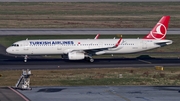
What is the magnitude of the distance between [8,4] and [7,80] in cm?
10924

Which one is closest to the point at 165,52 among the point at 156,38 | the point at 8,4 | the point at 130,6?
the point at 156,38

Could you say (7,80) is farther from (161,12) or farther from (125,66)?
(161,12)

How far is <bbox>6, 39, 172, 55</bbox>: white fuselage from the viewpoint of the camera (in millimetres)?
65062

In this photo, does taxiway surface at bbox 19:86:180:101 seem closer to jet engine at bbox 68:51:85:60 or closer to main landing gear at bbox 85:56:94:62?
jet engine at bbox 68:51:85:60

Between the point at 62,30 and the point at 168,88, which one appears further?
the point at 62,30

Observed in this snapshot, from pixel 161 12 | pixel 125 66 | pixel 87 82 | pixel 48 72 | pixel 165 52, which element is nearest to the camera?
pixel 87 82

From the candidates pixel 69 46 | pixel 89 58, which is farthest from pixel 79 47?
pixel 89 58

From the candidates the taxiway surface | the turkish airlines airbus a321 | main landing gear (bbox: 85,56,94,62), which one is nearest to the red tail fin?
the turkish airlines airbus a321

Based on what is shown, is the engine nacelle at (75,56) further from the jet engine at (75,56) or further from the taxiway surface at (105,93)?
the taxiway surface at (105,93)

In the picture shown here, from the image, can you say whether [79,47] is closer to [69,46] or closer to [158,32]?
[69,46]

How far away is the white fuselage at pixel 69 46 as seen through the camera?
213ft

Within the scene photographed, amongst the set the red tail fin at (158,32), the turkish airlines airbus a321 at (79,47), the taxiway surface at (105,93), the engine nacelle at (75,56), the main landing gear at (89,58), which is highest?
the red tail fin at (158,32)

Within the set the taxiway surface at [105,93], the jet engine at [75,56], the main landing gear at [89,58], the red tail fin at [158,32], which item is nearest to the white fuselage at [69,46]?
the main landing gear at [89,58]

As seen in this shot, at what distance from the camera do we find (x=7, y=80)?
49.1 metres
